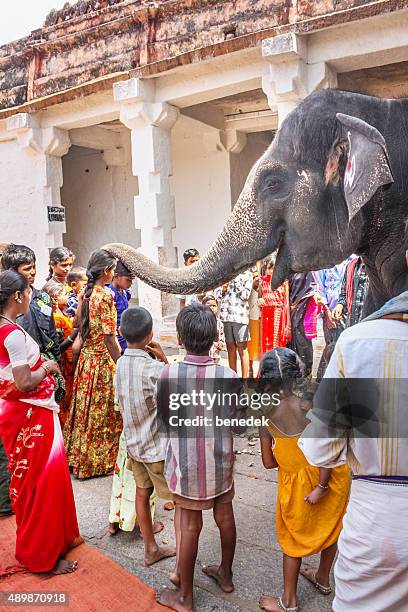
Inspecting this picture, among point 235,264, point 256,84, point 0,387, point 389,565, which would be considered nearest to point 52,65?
point 256,84

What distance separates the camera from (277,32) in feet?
19.1

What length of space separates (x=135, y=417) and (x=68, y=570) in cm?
80

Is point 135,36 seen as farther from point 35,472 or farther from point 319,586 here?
point 319,586

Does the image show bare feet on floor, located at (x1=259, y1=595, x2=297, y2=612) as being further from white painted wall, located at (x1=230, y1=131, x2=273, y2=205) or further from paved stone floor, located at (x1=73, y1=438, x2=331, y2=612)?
white painted wall, located at (x1=230, y1=131, x2=273, y2=205)

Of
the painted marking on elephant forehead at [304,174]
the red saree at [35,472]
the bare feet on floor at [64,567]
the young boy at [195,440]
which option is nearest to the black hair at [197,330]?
the young boy at [195,440]

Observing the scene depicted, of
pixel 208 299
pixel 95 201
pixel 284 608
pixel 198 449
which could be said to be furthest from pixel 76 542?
pixel 95 201

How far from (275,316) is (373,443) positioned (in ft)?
13.7

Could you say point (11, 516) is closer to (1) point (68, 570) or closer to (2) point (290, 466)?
(1) point (68, 570)

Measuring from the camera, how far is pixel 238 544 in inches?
115

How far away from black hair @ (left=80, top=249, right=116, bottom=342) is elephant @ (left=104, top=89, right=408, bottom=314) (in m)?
1.78

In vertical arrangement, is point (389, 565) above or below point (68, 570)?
above

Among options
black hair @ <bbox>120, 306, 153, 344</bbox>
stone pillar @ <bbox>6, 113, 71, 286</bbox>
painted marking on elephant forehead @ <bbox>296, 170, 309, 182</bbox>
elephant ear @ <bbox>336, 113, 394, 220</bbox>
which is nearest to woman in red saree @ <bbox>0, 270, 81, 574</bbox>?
black hair @ <bbox>120, 306, 153, 344</bbox>

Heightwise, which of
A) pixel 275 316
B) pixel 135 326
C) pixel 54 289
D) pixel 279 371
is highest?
pixel 54 289

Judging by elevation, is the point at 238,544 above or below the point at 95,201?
below
